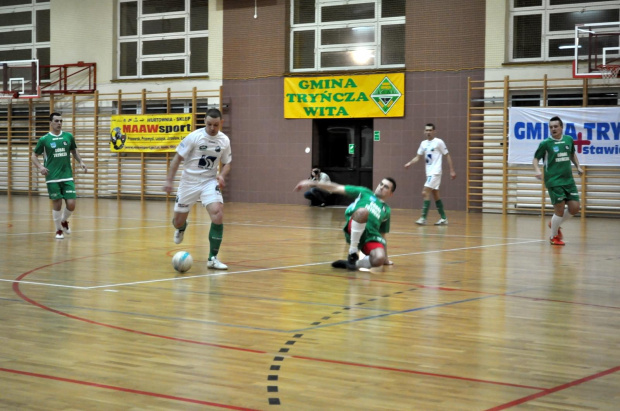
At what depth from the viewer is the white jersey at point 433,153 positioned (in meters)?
16.0

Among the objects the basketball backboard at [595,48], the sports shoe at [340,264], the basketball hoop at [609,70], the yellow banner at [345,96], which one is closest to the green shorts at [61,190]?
the sports shoe at [340,264]

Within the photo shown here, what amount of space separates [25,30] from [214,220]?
21005 mm

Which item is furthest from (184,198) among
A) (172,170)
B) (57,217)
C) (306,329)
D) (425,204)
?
(425,204)

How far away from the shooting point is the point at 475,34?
19.9 metres

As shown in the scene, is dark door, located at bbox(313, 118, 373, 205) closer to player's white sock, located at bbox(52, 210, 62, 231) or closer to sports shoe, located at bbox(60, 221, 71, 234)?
sports shoe, located at bbox(60, 221, 71, 234)

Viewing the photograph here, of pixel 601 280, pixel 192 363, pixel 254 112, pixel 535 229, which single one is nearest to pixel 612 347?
pixel 192 363

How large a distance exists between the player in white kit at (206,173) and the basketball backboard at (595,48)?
36.5 feet

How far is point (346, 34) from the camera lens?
21922mm

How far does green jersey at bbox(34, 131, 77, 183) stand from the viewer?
1234 centimetres

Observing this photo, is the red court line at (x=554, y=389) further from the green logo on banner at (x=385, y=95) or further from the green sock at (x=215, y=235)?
the green logo on banner at (x=385, y=95)

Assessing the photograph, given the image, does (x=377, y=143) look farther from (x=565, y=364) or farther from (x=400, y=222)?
(x=565, y=364)

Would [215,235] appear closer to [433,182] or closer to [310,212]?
[433,182]

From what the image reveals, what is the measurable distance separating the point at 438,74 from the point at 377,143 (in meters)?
2.46

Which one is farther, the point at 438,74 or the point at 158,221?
the point at 438,74
